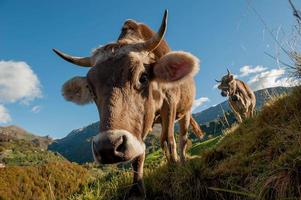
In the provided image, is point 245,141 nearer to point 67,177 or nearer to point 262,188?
point 262,188

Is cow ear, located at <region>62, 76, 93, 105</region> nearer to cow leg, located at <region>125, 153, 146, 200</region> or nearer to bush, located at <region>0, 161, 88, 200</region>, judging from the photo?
cow leg, located at <region>125, 153, 146, 200</region>

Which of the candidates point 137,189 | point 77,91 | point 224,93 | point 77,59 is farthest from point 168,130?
point 224,93

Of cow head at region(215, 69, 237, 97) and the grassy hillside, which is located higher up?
cow head at region(215, 69, 237, 97)

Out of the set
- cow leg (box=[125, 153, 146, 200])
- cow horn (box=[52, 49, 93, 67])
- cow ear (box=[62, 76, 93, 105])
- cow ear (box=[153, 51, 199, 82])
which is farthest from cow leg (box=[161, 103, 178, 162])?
cow horn (box=[52, 49, 93, 67])

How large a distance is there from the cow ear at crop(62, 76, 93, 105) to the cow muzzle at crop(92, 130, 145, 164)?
2436 millimetres

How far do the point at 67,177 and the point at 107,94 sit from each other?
5794 mm

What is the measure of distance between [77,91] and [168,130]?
6.21 feet

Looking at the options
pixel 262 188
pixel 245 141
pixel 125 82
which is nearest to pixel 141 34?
pixel 125 82

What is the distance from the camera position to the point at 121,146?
14.2 ft

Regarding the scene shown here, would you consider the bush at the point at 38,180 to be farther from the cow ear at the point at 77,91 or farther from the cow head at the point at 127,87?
the cow head at the point at 127,87

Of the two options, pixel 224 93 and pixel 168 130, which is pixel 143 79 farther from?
pixel 224 93

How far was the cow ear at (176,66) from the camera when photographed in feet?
18.4

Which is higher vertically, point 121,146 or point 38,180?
point 38,180

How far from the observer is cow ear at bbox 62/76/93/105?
6.66 m
